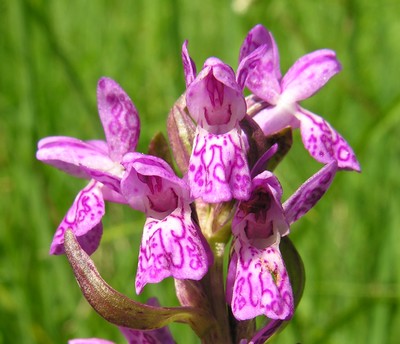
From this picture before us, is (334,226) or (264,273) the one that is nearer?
(264,273)

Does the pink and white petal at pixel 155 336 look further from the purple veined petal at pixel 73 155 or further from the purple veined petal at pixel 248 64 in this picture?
the purple veined petal at pixel 248 64

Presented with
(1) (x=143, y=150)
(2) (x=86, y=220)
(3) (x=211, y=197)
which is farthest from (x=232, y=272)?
(1) (x=143, y=150)

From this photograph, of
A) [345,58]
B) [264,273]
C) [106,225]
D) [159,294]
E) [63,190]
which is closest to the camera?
[264,273]

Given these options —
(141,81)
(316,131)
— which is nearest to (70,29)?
(141,81)

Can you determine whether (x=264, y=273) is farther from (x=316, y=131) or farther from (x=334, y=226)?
(x=334, y=226)

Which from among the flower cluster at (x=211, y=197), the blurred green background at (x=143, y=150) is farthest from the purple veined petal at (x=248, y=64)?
the blurred green background at (x=143, y=150)

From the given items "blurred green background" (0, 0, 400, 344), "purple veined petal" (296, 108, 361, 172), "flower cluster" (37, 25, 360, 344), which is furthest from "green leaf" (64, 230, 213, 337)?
"blurred green background" (0, 0, 400, 344)

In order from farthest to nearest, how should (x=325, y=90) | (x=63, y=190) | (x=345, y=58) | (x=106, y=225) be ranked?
(x=345, y=58) → (x=325, y=90) → (x=63, y=190) → (x=106, y=225)

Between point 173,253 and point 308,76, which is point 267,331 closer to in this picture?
point 173,253
